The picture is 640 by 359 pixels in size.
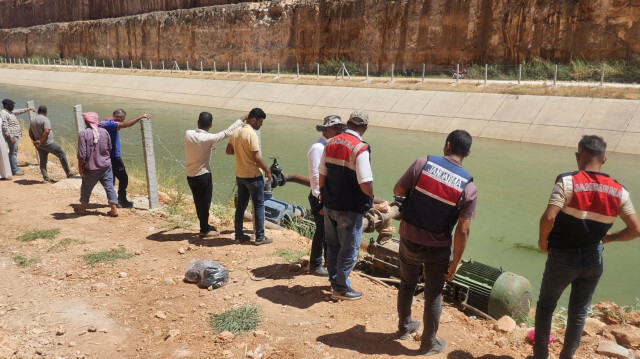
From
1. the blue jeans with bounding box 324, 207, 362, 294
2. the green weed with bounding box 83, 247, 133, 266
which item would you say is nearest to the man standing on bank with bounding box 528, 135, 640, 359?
the blue jeans with bounding box 324, 207, 362, 294

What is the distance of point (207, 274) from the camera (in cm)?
543

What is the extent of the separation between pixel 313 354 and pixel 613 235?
8.53 ft

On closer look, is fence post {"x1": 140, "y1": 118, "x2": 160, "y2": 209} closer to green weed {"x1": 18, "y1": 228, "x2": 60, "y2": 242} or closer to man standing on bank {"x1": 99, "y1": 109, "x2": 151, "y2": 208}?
man standing on bank {"x1": 99, "y1": 109, "x2": 151, "y2": 208}

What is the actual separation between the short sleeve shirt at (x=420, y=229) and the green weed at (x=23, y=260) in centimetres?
472

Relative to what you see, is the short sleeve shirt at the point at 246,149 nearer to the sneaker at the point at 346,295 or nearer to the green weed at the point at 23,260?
the sneaker at the point at 346,295

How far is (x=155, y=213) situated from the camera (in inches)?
331

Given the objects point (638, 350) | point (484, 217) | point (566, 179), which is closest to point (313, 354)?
point (566, 179)

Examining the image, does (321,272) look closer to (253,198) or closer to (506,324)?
(253,198)

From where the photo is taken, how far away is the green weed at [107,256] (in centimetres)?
622

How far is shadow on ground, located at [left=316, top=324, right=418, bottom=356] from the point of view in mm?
4273

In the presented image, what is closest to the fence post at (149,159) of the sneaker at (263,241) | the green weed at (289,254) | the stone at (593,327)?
the sneaker at (263,241)

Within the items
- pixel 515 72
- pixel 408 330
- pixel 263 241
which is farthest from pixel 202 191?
pixel 515 72

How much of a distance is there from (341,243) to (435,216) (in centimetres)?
133

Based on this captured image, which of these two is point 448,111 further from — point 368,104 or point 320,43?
point 320,43
